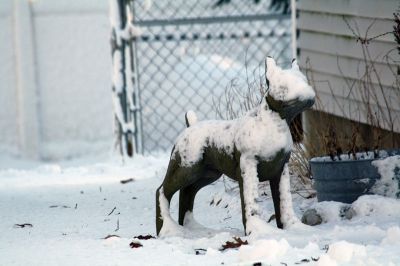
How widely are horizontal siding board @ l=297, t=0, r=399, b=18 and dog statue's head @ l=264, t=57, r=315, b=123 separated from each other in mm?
2313

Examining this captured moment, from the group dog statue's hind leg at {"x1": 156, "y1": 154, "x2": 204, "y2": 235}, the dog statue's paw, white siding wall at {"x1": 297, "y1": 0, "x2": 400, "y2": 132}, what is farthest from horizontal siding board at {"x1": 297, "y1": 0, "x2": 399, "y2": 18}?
the dog statue's paw

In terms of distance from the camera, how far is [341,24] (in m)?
8.44

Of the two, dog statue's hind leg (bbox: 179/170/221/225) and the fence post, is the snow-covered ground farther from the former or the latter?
the fence post

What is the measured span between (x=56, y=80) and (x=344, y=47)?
19.3 ft

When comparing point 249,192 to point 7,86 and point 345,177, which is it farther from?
point 7,86

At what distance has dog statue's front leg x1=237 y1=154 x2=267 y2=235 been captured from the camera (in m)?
5.23

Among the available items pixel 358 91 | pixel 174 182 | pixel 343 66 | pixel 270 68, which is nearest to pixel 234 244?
pixel 174 182

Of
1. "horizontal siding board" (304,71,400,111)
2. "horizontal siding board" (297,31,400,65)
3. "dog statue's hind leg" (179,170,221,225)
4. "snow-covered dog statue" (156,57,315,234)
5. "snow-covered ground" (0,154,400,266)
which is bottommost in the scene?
"snow-covered ground" (0,154,400,266)

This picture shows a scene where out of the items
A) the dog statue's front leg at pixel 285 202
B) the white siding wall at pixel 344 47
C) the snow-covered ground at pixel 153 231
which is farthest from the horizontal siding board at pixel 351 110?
the dog statue's front leg at pixel 285 202

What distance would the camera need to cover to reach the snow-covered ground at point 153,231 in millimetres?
4730

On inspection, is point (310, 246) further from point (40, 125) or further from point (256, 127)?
point (40, 125)

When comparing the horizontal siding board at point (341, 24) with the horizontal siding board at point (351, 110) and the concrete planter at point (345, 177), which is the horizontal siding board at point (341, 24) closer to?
the horizontal siding board at point (351, 110)

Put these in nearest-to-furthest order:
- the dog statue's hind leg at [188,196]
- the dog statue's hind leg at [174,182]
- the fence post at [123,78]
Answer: the dog statue's hind leg at [174,182] → the dog statue's hind leg at [188,196] → the fence post at [123,78]

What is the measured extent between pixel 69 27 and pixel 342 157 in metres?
7.64
